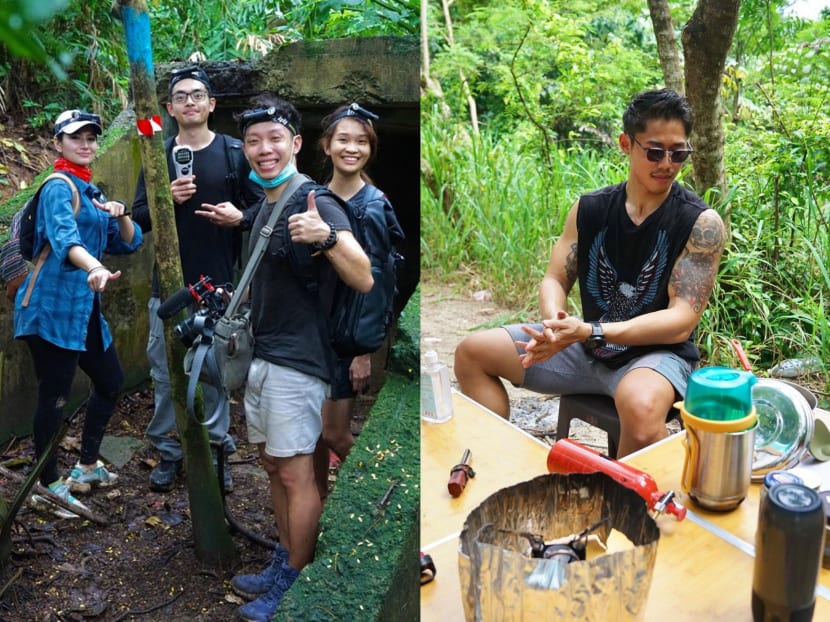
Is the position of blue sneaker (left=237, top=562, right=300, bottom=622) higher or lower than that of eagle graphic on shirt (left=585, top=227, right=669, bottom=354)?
lower

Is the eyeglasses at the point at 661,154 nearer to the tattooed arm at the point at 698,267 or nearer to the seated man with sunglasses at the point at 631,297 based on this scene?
the seated man with sunglasses at the point at 631,297

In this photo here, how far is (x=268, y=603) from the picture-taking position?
1340mm

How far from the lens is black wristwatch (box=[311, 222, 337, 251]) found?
1.23 metres

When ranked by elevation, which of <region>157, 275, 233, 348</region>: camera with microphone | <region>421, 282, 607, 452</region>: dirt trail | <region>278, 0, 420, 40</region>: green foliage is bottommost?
<region>421, 282, 607, 452</region>: dirt trail

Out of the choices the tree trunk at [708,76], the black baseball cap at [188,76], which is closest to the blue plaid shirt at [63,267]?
the black baseball cap at [188,76]

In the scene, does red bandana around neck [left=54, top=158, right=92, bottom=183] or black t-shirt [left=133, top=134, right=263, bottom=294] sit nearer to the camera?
red bandana around neck [left=54, top=158, right=92, bottom=183]

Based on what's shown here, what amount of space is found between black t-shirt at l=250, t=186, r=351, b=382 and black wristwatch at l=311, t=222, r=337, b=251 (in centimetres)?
2

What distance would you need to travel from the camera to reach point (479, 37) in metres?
3.02

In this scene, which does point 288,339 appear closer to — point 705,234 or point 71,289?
point 71,289

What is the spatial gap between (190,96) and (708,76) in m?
1.73

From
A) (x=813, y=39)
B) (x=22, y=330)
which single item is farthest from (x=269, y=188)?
(x=813, y=39)

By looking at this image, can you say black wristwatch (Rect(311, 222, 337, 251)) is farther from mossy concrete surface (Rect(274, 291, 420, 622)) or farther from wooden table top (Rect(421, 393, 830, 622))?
wooden table top (Rect(421, 393, 830, 622))

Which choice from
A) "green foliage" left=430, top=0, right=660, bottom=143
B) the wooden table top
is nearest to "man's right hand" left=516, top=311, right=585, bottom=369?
the wooden table top

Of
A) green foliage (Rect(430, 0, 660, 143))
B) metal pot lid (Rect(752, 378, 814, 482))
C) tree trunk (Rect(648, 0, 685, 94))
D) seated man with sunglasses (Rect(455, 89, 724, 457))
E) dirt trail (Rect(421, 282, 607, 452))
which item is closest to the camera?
metal pot lid (Rect(752, 378, 814, 482))
